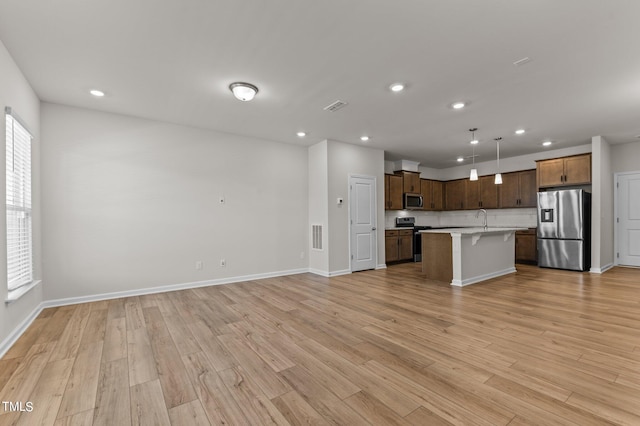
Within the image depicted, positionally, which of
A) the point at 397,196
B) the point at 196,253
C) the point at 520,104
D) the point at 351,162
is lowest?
the point at 196,253

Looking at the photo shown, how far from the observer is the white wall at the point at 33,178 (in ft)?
8.66

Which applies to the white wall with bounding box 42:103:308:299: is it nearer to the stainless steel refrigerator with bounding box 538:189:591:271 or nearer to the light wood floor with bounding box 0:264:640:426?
the light wood floor with bounding box 0:264:640:426

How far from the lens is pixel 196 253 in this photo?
197 inches

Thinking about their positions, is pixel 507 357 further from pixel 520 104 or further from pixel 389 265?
pixel 389 265

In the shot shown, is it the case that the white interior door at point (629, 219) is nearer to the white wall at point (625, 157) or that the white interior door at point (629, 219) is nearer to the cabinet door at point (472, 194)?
the white wall at point (625, 157)

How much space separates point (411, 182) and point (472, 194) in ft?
6.21

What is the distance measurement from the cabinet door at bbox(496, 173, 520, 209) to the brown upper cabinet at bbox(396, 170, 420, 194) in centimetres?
215

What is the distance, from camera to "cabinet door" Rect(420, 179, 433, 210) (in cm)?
835

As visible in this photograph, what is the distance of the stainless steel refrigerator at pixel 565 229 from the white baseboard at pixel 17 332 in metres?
8.75

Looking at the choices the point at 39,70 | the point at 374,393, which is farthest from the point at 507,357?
the point at 39,70

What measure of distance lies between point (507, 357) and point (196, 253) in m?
4.54

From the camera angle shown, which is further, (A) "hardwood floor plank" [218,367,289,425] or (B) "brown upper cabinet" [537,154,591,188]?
(B) "brown upper cabinet" [537,154,591,188]

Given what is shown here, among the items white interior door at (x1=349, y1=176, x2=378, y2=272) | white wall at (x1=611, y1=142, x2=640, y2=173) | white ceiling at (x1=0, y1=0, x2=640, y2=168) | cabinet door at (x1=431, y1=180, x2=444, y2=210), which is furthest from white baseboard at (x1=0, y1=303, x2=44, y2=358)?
white wall at (x1=611, y1=142, x2=640, y2=173)

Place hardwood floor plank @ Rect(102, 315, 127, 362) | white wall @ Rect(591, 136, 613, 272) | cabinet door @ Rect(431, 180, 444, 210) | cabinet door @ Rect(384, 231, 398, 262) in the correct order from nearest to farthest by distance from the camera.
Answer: hardwood floor plank @ Rect(102, 315, 127, 362)
white wall @ Rect(591, 136, 613, 272)
cabinet door @ Rect(384, 231, 398, 262)
cabinet door @ Rect(431, 180, 444, 210)
